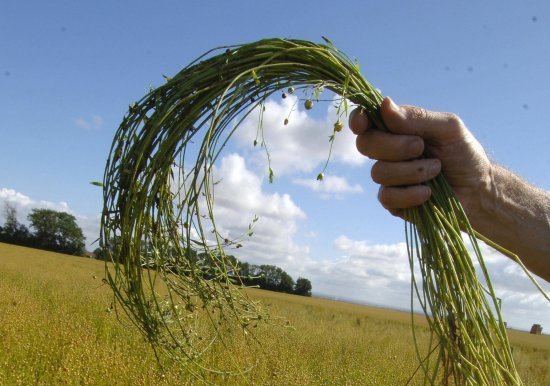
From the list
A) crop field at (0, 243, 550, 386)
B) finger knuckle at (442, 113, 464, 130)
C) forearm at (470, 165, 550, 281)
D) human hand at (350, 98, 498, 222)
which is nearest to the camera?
human hand at (350, 98, 498, 222)

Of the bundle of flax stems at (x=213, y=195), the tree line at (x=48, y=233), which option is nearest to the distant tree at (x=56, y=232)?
the tree line at (x=48, y=233)

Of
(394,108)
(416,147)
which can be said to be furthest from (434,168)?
(394,108)

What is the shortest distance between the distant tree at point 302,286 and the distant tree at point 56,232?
21661 mm

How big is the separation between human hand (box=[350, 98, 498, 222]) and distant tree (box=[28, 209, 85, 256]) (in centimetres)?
5136

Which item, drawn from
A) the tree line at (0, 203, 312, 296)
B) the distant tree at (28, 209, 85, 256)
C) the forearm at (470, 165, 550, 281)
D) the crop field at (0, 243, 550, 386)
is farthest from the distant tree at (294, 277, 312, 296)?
the forearm at (470, 165, 550, 281)

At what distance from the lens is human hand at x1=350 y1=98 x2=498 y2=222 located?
139 cm

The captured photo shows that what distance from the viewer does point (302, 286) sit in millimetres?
50500

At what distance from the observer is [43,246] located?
1889 inches

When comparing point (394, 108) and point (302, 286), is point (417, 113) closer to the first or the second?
point (394, 108)

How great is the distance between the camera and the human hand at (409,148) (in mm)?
1391

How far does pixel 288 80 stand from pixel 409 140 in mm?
383

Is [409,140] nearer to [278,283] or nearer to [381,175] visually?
[381,175]

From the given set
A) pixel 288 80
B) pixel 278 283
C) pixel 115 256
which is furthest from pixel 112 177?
pixel 278 283

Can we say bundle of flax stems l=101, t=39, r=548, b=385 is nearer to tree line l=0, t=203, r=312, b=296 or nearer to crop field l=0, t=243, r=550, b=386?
crop field l=0, t=243, r=550, b=386
